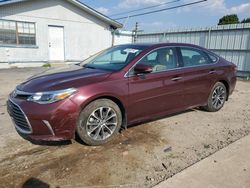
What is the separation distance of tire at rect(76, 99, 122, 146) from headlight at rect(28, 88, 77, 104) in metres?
0.37

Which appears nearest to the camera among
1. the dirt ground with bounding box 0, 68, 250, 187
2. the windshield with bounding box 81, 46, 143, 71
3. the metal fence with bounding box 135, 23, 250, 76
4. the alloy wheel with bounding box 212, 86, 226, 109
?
the dirt ground with bounding box 0, 68, 250, 187

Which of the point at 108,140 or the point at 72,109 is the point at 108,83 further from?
the point at 108,140

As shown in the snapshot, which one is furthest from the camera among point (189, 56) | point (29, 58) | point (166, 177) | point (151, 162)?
point (29, 58)

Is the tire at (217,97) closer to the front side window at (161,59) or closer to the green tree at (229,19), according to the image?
the front side window at (161,59)

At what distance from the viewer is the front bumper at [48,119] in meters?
3.12

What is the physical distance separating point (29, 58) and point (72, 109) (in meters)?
12.5

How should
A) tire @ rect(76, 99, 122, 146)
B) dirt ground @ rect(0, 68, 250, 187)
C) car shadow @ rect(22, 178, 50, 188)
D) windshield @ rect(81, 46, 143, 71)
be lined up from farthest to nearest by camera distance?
windshield @ rect(81, 46, 143, 71)
tire @ rect(76, 99, 122, 146)
dirt ground @ rect(0, 68, 250, 187)
car shadow @ rect(22, 178, 50, 188)

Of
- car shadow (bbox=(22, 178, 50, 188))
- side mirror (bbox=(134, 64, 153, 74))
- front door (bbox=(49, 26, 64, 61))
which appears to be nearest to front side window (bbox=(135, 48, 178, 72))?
side mirror (bbox=(134, 64, 153, 74))

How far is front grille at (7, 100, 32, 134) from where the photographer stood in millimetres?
3225

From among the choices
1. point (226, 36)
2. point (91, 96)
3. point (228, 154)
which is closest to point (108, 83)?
point (91, 96)

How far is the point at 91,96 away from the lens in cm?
335

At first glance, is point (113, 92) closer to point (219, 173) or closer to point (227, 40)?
point (219, 173)

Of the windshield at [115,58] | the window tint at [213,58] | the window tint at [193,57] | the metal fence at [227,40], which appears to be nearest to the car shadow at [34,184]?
the windshield at [115,58]

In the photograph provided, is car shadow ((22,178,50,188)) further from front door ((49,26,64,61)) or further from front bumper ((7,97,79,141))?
front door ((49,26,64,61))
